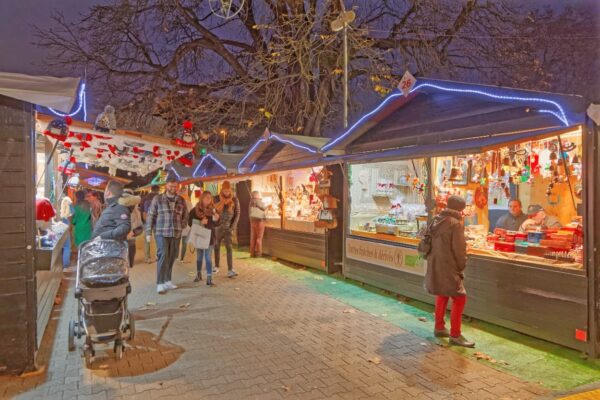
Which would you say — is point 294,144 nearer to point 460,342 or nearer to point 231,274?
point 231,274

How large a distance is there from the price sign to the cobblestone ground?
365 cm

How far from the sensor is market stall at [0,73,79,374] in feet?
14.0

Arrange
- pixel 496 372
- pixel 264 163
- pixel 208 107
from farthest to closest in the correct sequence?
pixel 208 107
pixel 264 163
pixel 496 372

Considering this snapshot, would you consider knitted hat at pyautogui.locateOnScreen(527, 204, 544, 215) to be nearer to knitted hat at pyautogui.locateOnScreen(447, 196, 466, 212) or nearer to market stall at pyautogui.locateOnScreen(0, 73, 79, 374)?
knitted hat at pyautogui.locateOnScreen(447, 196, 466, 212)

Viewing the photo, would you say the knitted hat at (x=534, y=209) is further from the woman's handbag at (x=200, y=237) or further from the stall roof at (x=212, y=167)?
the stall roof at (x=212, y=167)

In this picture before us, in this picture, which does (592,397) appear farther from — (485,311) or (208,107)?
(208,107)

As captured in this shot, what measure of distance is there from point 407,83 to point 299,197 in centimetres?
534

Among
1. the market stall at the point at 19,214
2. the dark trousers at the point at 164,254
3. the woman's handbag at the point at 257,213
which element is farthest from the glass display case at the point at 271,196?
the market stall at the point at 19,214

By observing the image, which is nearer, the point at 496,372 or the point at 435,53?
the point at 496,372

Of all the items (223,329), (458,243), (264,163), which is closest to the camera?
(458,243)

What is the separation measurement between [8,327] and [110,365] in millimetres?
1049

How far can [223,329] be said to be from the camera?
19.4 ft

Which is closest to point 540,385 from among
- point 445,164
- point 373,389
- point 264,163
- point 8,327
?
point 373,389

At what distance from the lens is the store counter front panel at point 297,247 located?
10.2 meters
